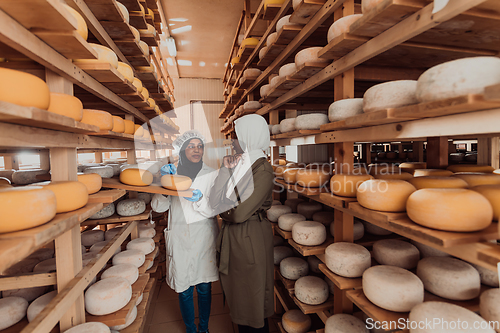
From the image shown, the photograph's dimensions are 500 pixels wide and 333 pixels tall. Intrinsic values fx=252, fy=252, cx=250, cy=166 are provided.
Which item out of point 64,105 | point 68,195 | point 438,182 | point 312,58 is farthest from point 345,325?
point 64,105

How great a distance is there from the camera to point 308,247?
1.89 metres

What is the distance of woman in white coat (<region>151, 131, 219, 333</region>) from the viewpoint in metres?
2.05

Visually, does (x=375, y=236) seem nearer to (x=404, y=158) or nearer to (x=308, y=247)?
(x=308, y=247)

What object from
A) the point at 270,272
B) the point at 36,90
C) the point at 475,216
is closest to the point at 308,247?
the point at 270,272

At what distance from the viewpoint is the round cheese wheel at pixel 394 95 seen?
102 centimetres

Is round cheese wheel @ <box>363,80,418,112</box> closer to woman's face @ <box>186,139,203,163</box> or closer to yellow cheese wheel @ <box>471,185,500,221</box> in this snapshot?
yellow cheese wheel @ <box>471,185,500,221</box>

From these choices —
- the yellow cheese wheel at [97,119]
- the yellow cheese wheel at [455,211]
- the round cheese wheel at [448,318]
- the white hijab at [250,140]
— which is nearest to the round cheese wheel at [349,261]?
the round cheese wheel at [448,318]

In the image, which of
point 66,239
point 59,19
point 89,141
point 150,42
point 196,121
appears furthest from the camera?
point 196,121

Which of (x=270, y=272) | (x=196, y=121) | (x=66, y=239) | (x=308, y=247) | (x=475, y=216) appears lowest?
(x=270, y=272)

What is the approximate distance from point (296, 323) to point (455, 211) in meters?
1.67

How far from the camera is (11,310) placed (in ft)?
4.28

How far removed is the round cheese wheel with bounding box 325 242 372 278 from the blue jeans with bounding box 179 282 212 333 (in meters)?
1.16

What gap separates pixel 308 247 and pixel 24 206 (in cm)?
166

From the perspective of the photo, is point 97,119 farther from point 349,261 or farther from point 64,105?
point 349,261
